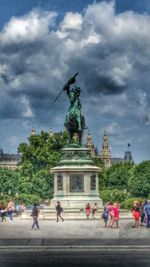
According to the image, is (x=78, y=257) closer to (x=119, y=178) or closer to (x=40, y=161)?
(x=40, y=161)

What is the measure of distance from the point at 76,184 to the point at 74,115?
6.73 metres

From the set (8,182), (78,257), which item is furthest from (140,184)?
(78,257)

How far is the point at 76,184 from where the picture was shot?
166 ft

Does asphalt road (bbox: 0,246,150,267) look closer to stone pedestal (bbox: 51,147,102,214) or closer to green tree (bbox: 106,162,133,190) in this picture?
stone pedestal (bbox: 51,147,102,214)

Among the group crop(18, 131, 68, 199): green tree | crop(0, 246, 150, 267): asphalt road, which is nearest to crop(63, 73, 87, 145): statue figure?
crop(0, 246, 150, 267): asphalt road

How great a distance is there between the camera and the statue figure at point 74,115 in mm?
54125

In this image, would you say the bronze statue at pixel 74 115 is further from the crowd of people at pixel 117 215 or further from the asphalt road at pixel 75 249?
the asphalt road at pixel 75 249

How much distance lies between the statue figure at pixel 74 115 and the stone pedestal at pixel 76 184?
3425mm

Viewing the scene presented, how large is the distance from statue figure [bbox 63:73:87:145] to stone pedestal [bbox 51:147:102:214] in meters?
3.42

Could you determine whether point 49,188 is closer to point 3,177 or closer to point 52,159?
point 52,159

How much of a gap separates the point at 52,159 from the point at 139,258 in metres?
86.4

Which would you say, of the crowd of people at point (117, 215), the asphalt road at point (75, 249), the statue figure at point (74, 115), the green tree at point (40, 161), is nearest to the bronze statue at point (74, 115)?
the statue figure at point (74, 115)

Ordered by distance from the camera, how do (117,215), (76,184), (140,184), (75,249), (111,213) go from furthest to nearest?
(140,184) → (76,184) → (111,213) → (117,215) → (75,249)

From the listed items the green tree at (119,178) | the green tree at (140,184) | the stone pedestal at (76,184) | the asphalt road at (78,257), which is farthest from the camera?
the green tree at (119,178)
